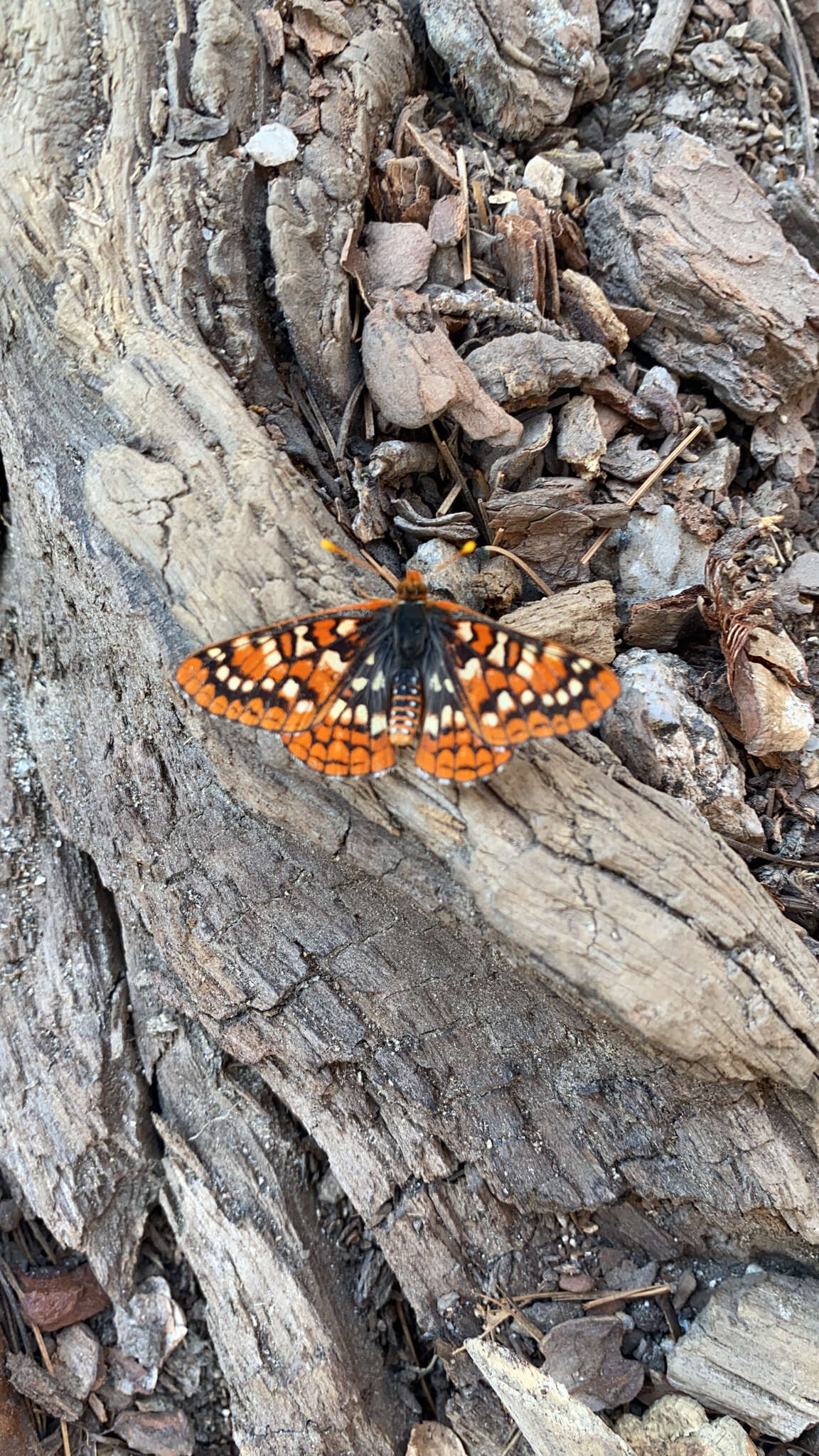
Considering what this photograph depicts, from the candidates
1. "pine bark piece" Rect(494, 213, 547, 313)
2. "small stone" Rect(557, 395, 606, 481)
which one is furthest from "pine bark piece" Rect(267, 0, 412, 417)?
"small stone" Rect(557, 395, 606, 481)

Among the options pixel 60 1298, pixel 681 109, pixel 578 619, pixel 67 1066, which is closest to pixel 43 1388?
pixel 60 1298

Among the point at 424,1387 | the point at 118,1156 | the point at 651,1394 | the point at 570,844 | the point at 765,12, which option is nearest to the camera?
the point at 570,844

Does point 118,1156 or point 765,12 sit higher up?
point 765,12

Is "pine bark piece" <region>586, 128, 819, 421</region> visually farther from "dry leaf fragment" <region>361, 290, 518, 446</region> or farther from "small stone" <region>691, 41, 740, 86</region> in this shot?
"dry leaf fragment" <region>361, 290, 518, 446</region>

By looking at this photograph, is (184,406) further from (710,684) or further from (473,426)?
(710,684)

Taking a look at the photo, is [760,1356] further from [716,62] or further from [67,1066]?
[716,62]

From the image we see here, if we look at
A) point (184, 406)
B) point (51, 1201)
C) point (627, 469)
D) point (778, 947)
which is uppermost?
point (184, 406)

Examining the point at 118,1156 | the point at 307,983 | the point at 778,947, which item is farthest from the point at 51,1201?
the point at 778,947

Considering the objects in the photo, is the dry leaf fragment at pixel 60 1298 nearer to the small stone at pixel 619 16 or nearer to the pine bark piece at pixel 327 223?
the pine bark piece at pixel 327 223
